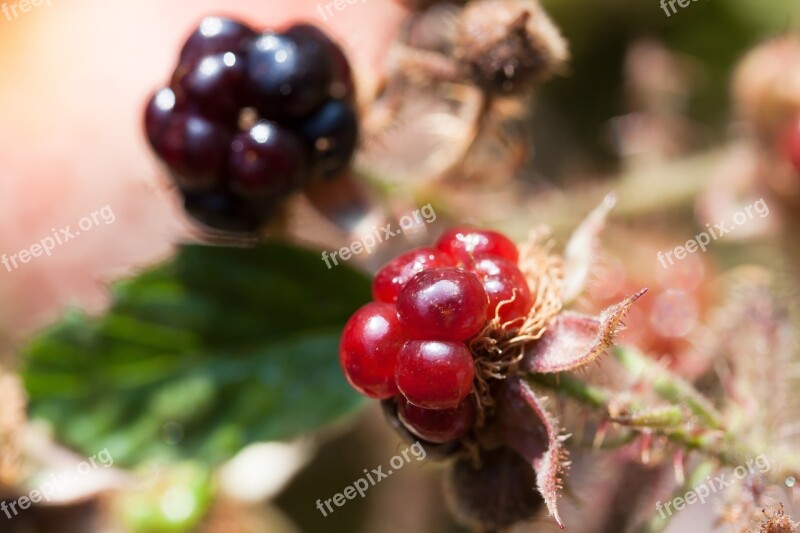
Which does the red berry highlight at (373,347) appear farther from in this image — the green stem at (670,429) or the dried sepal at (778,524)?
the dried sepal at (778,524)

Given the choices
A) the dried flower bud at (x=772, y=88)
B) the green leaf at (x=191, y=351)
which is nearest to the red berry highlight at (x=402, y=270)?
the green leaf at (x=191, y=351)

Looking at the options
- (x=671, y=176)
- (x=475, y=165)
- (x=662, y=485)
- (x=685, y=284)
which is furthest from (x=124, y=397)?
(x=671, y=176)

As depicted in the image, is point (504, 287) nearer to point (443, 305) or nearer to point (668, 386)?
point (443, 305)

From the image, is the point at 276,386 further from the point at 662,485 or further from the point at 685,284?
the point at 685,284

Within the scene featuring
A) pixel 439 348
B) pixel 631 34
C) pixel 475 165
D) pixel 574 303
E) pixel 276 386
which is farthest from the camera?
Answer: pixel 631 34

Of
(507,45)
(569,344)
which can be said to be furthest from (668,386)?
(507,45)
